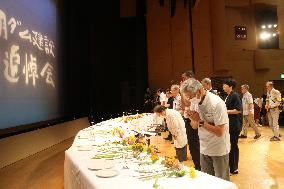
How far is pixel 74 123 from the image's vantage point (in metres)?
Answer: 11.1

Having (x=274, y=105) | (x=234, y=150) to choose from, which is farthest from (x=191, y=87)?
(x=274, y=105)

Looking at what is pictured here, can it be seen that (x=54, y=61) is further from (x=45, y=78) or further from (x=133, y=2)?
(x=133, y=2)

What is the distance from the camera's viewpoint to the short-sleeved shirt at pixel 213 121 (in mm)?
2809

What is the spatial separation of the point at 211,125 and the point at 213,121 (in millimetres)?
80

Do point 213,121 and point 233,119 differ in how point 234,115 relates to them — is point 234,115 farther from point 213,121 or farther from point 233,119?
point 213,121

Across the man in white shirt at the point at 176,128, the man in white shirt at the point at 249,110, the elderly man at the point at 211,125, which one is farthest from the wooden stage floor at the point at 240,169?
the elderly man at the point at 211,125

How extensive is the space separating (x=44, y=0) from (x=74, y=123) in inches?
189

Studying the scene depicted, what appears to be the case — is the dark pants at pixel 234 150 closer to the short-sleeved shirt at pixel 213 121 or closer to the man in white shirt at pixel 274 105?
the short-sleeved shirt at pixel 213 121

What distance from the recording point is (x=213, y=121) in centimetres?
290

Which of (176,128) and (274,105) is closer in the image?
(176,128)

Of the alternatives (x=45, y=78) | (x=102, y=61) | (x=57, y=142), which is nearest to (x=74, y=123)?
(x=57, y=142)

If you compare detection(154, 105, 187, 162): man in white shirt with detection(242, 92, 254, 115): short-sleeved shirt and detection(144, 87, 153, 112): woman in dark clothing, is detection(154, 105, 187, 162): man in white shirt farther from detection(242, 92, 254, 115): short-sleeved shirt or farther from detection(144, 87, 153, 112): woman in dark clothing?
detection(144, 87, 153, 112): woman in dark clothing

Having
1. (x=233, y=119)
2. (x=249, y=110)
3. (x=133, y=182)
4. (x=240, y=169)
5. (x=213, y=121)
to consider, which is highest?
(x=213, y=121)

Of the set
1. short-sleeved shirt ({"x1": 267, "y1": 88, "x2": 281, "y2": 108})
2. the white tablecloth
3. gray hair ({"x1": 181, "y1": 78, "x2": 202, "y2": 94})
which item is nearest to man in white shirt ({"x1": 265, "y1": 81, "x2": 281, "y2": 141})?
short-sleeved shirt ({"x1": 267, "y1": 88, "x2": 281, "y2": 108})
